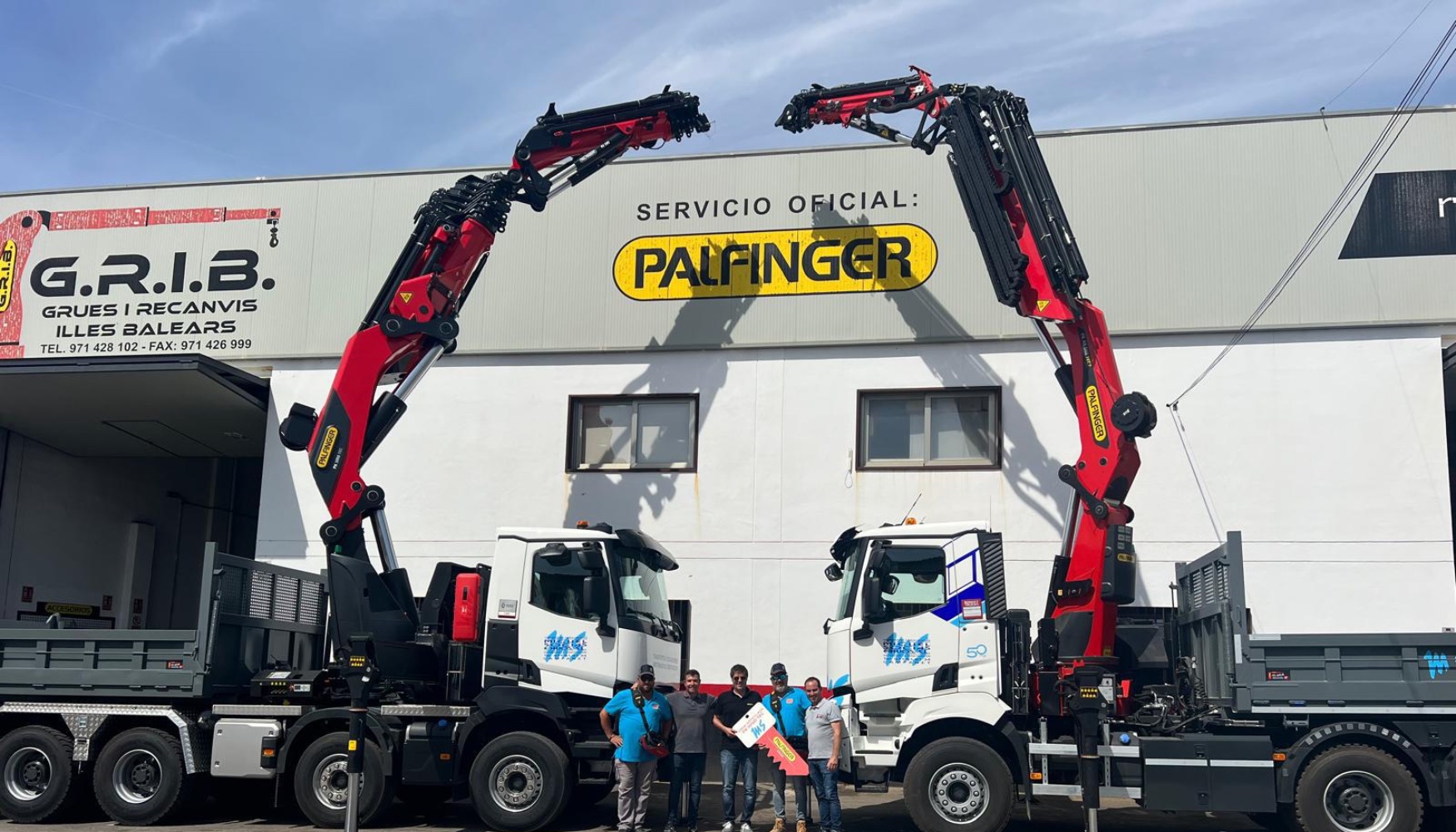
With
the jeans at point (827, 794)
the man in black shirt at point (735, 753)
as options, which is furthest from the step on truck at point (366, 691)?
the jeans at point (827, 794)

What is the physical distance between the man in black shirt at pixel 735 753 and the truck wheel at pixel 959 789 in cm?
170

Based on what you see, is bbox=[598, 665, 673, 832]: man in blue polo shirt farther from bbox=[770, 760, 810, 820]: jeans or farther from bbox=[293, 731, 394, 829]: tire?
bbox=[293, 731, 394, 829]: tire

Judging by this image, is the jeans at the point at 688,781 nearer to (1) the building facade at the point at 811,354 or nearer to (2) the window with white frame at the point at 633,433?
(1) the building facade at the point at 811,354

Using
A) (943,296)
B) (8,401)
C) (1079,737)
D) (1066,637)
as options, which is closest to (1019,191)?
(943,296)

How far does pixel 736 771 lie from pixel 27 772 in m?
7.70

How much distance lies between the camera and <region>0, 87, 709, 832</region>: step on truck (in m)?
13.0

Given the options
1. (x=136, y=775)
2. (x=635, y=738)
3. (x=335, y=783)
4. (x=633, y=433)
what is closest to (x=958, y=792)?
(x=635, y=738)

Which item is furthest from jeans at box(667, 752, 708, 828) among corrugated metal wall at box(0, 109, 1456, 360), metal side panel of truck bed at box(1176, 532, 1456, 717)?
corrugated metal wall at box(0, 109, 1456, 360)

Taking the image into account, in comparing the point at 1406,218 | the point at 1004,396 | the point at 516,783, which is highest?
the point at 1406,218

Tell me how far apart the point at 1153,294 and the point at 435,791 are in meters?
11.5

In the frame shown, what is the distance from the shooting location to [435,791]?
14.2 m

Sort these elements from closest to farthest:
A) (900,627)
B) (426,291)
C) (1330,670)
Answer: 1. (1330,670)
2. (900,627)
3. (426,291)

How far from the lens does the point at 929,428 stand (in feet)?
59.3

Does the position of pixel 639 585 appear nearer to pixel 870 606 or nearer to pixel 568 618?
pixel 568 618
